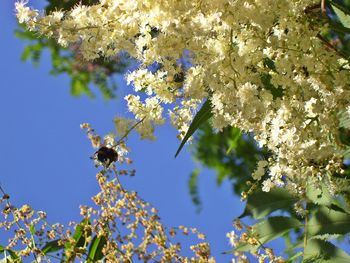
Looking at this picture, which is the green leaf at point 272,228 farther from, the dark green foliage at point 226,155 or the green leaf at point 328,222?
the dark green foliage at point 226,155

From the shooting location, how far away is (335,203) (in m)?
1.26

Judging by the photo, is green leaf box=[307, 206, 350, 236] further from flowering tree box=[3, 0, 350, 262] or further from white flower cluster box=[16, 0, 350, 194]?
white flower cluster box=[16, 0, 350, 194]

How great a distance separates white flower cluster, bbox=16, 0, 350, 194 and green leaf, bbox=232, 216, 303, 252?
15 cm

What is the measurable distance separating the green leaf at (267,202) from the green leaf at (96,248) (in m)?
0.47

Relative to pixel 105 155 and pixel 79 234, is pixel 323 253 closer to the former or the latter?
pixel 105 155

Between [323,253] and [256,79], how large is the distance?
0.35 metres

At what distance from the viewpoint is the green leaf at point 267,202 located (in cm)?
123

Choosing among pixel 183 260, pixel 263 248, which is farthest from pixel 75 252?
pixel 263 248

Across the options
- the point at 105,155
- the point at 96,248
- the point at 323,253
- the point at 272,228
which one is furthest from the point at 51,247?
the point at 323,253

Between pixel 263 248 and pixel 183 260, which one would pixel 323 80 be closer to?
pixel 263 248

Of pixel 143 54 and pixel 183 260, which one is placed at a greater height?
pixel 143 54

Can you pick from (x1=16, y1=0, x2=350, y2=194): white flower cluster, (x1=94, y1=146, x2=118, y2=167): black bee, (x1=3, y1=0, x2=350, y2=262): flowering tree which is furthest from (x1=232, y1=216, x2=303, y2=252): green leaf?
(x1=94, y1=146, x2=118, y2=167): black bee

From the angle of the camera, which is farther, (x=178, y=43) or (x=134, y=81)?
(x=134, y=81)

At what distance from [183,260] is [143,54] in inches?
19.1
